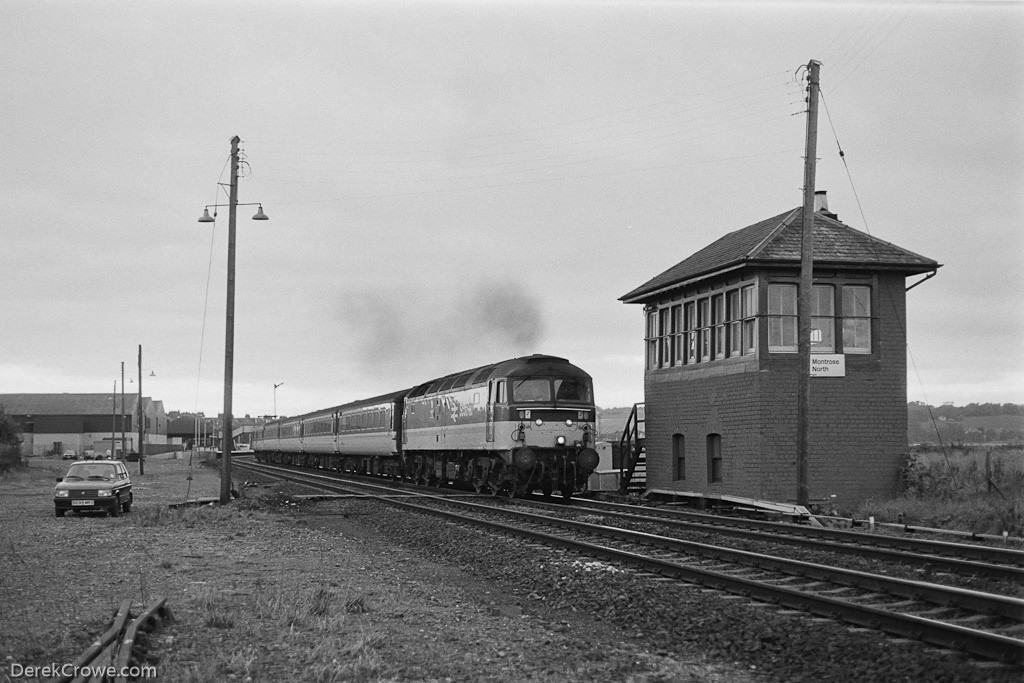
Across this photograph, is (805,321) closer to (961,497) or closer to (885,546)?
(961,497)

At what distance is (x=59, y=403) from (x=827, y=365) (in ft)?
383

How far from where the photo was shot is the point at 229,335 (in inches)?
1051

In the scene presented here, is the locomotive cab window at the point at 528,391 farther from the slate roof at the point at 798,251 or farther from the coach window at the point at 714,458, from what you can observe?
the slate roof at the point at 798,251

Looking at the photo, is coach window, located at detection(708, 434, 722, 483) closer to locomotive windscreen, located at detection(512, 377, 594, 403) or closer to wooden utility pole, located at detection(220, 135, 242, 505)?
locomotive windscreen, located at detection(512, 377, 594, 403)

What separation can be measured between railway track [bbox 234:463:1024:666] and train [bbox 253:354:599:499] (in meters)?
8.06

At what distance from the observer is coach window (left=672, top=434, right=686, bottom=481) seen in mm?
28359

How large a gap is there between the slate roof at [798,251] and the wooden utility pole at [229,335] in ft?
40.4

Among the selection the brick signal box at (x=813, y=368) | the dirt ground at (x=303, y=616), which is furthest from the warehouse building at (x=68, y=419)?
the dirt ground at (x=303, y=616)

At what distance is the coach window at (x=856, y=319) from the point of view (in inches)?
982

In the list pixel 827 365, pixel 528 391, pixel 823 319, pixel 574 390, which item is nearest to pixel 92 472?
pixel 528 391

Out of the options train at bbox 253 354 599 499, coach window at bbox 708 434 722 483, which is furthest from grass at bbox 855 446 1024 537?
train at bbox 253 354 599 499

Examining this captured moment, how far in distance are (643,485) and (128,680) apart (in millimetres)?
26531

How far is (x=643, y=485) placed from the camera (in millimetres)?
32562

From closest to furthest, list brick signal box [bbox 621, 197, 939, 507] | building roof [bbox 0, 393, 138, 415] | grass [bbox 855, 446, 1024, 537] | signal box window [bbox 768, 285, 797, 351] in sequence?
1. grass [bbox 855, 446, 1024, 537]
2. brick signal box [bbox 621, 197, 939, 507]
3. signal box window [bbox 768, 285, 797, 351]
4. building roof [bbox 0, 393, 138, 415]
